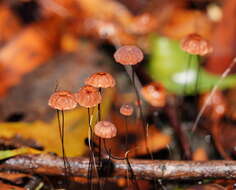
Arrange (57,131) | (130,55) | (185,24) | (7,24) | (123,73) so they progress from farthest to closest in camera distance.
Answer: (185,24) < (7,24) < (123,73) < (57,131) < (130,55)

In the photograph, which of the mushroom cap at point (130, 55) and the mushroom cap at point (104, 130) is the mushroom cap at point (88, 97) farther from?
the mushroom cap at point (130, 55)

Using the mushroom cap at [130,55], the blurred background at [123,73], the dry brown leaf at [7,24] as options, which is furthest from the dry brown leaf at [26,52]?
the mushroom cap at [130,55]

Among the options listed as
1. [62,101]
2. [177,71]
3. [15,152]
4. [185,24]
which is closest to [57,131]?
[15,152]

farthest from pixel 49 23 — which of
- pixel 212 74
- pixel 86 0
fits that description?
pixel 212 74

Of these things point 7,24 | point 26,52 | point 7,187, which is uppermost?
point 7,24

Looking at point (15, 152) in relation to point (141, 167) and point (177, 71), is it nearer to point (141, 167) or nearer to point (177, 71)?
point (141, 167)

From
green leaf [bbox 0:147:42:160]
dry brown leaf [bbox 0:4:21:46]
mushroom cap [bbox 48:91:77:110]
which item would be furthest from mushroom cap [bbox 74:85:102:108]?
dry brown leaf [bbox 0:4:21:46]
